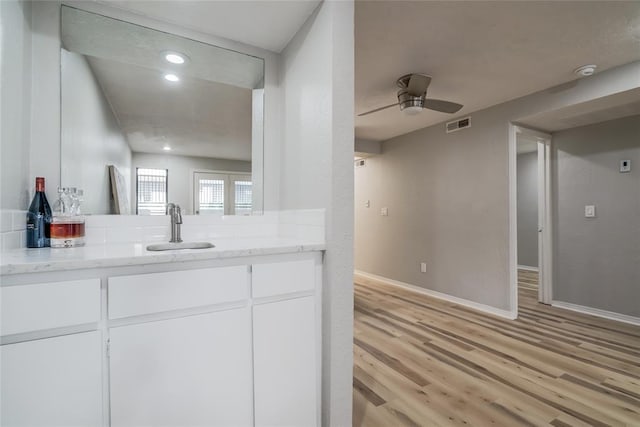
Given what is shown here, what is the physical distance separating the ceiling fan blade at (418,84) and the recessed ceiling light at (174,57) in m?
1.80

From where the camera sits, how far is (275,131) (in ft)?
6.41

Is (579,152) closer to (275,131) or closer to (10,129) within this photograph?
(275,131)

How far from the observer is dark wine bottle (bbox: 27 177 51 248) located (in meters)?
1.26

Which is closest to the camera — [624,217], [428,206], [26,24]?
[26,24]

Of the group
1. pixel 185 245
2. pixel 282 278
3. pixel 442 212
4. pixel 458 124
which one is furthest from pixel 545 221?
pixel 185 245

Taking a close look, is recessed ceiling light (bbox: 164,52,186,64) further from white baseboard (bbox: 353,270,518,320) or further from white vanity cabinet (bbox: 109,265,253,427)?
white baseboard (bbox: 353,270,518,320)

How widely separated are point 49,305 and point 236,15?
1561mm

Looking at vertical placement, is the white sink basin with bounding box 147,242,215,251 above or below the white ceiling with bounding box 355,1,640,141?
below

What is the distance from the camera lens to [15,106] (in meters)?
1.24

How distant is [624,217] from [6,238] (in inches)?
187

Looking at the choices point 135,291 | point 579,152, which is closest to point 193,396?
point 135,291

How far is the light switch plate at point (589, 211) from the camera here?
3242 mm

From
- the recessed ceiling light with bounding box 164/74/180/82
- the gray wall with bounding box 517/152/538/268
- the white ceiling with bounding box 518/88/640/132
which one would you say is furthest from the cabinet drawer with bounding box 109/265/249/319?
the gray wall with bounding box 517/152/538/268

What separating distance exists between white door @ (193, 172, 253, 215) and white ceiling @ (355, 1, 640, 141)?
1.28m
